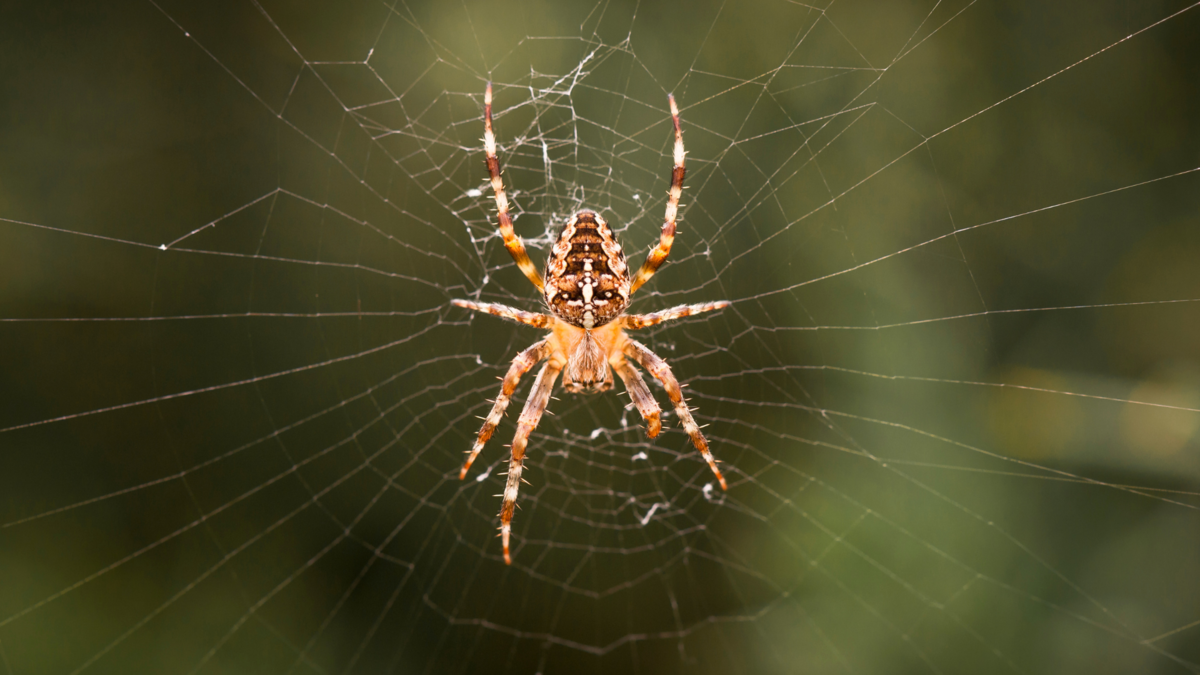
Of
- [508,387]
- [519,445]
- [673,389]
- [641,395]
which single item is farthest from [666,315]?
[519,445]

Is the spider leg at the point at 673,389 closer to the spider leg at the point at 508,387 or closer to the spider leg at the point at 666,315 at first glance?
the spider leg at the point at 666,315

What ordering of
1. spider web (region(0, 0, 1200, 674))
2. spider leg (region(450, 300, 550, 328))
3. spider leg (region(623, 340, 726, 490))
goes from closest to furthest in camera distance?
spider leg (region(450, 300, 550, 328))
spider leg (region(623, 340, 726, 490))
spider web (region(0, 0, 1200, 674))

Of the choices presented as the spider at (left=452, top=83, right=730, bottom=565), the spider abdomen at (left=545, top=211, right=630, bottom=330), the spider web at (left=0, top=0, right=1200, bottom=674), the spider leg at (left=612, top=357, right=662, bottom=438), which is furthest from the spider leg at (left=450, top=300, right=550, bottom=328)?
the spider web at (left=0, top=0, right=1200, bottom=674)

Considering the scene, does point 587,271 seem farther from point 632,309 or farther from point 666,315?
point 632,309

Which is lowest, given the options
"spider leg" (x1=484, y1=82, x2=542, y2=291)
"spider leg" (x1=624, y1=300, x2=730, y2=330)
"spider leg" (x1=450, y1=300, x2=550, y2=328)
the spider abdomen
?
"spider leg" (x1=624, y1=300, x2=730, y2=330)

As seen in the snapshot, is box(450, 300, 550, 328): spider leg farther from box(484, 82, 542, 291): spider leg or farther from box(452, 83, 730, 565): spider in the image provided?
box(484, 82, 542, 291): spider leg

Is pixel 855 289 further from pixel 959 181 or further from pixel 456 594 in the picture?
pixel 456 594
